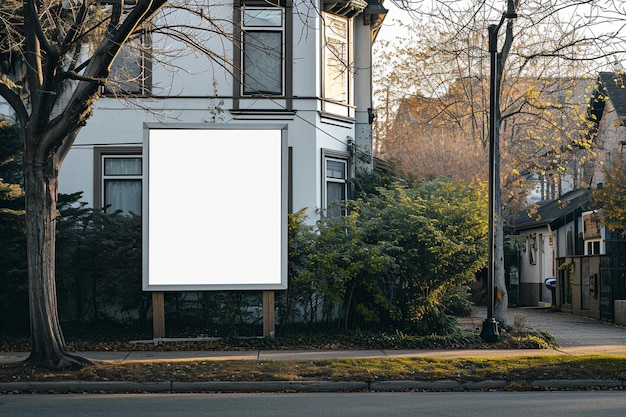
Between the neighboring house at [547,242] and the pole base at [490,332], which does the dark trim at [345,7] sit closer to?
the pole base at [490,332]

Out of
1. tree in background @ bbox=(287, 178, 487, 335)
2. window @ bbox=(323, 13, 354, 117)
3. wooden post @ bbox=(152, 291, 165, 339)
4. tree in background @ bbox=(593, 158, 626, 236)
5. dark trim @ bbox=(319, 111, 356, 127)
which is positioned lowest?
wooden post @ bbox=(152, 291, 165, 339)

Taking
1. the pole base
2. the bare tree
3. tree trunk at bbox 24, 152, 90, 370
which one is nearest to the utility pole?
the pole base

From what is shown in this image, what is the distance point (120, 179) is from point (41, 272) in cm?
806

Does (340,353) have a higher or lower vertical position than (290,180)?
lower

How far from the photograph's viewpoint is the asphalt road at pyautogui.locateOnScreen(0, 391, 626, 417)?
11.2 meters

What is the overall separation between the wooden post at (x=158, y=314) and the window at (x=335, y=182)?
19.2 ft

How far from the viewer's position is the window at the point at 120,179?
73.4ft

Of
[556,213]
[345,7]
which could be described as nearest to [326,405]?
[345,7]

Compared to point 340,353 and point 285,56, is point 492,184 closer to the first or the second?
point 340,353

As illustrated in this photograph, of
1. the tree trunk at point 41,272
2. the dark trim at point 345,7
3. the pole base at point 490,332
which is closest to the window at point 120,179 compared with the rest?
the dark trim at point 345,7

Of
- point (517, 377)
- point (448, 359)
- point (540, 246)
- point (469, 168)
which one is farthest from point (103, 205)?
point (540, 246)

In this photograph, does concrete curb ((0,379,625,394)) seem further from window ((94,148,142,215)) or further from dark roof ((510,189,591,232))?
dark roof ((510,189,591,232))

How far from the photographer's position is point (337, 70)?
23.5 metres

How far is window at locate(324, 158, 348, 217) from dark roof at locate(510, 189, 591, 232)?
1250 cm
